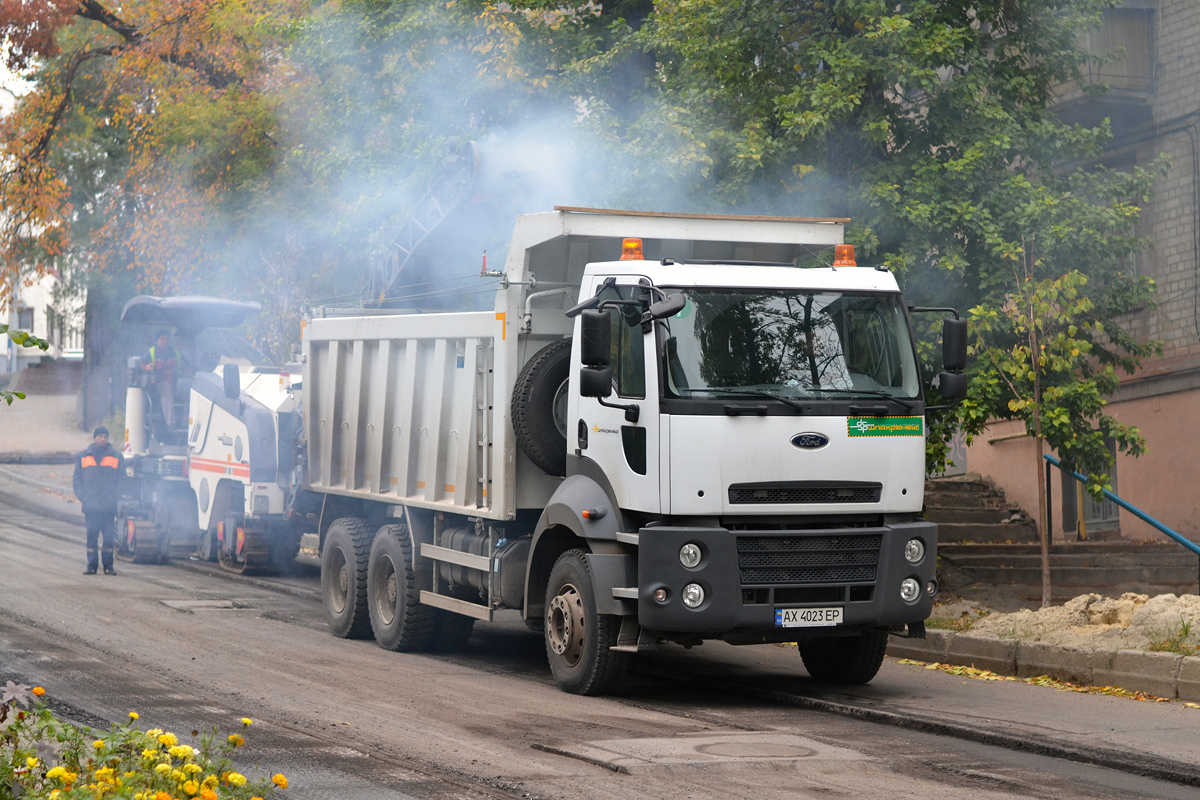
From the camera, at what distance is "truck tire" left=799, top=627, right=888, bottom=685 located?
31.9 ft

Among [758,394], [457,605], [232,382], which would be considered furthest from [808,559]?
[232,382]

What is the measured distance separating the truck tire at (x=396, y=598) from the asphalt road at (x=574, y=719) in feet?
0.63

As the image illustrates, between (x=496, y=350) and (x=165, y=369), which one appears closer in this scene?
(x=496, y=350)

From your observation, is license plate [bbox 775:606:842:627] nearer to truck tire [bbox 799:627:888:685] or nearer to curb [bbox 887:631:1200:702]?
truck tire [bbox 799:627:888:685]

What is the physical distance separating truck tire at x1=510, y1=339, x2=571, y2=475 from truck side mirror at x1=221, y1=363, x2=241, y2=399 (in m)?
7.86

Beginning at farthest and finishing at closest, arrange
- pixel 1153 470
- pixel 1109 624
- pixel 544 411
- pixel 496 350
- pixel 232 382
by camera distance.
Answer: pixel 1153 470, pixel 232 382, pixel 1109 624, pixel 496 350, pixel 544 411

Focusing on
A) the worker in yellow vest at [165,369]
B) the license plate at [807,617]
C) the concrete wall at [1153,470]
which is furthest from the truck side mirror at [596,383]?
the worker in yellow vest at [165,369]

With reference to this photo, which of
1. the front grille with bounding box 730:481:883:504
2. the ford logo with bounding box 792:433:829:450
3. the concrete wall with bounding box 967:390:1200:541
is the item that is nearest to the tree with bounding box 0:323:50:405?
the front grille with bounding box 730:481:883:504

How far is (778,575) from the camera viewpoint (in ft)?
28.7

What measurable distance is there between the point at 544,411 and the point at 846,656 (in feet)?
9.02

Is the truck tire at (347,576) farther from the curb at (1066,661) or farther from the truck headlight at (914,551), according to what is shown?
the truck headlight at (914,551)

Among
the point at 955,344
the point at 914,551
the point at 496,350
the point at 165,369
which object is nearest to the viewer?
the point at 914,551

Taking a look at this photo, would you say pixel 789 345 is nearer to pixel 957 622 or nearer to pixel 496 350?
pixel 496 350

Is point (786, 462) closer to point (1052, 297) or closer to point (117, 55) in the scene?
point (1052, 297)
